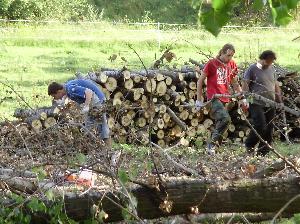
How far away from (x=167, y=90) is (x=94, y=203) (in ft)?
19.0

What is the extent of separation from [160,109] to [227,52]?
184cm

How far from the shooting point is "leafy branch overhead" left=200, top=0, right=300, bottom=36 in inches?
56.1

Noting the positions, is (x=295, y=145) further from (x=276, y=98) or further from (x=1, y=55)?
(x=1, y=55)

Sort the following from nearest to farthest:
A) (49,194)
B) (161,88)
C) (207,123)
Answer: (49,194) < (161,88) < (207,123)

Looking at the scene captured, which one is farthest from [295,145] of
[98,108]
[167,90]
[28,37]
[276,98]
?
[28,37]

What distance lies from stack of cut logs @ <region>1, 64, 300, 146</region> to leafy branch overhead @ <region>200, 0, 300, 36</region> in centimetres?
717

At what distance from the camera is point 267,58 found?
7684 millimetres

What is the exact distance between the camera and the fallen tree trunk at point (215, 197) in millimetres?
3672

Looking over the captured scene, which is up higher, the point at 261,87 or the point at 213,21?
the point at 213,21

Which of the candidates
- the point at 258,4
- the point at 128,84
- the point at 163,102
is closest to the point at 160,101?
the point at 163,102

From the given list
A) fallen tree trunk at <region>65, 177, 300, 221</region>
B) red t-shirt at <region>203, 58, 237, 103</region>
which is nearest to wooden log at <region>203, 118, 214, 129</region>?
red t-shirt at <region>203, 58, 237, 103</region>

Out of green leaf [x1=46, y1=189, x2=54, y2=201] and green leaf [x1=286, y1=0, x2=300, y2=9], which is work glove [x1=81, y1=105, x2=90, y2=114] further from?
green leaf [x1=286, y1=0, x2=300, y2=9]

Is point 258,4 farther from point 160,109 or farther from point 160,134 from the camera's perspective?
point 160,134

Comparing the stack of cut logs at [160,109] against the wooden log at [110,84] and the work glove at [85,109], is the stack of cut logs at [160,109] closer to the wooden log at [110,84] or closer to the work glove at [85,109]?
the wooden log at [110,84]
